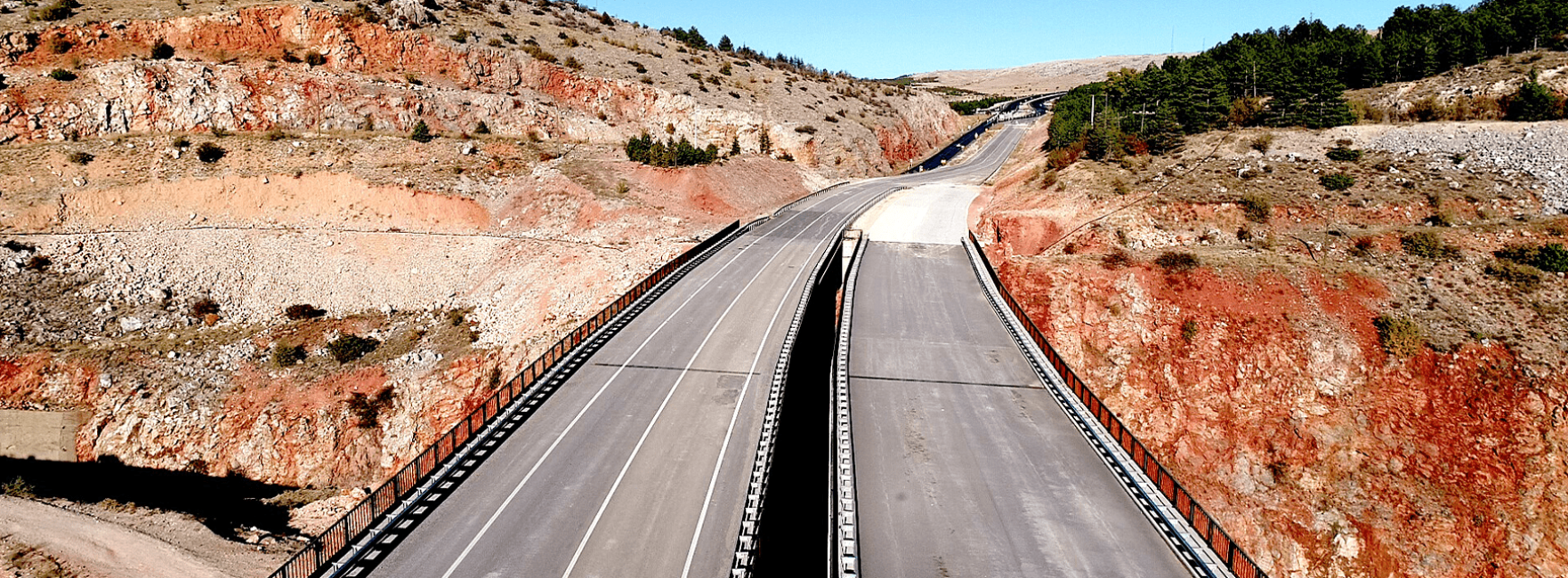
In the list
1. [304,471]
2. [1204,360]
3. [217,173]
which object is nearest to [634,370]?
[304,471]

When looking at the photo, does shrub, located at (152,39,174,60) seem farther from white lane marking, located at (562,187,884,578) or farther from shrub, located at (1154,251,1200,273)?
shrub, located at (1154,251,1200,273)

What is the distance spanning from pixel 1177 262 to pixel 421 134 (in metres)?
50.8

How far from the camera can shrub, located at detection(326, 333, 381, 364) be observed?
34188 mm

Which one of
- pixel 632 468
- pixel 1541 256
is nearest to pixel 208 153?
pixel 632 468

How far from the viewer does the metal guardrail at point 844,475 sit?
557 inches

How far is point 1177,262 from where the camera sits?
3753 centimetres

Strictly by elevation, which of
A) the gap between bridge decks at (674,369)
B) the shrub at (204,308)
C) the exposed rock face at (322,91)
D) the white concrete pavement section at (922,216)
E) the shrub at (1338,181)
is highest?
the exposed rock face at (322,91)

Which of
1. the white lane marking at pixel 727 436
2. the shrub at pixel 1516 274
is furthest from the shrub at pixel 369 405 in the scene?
the shrub at pixel 1516 274

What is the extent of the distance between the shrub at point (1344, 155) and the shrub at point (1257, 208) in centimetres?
1013

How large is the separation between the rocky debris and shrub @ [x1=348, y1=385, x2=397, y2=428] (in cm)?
5732

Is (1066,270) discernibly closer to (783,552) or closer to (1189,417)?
(1189,417)

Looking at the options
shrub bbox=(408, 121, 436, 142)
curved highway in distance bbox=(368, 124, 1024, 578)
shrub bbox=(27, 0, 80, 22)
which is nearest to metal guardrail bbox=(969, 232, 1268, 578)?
curved highway in distance bbox=(368, 124, 1024, 578)

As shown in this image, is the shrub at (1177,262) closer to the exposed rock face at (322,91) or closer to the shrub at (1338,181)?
the shrub at (1338,181)

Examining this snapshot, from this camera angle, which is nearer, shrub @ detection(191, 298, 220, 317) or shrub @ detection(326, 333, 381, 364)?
shrub @ detection(326, 333, 381, 364)
